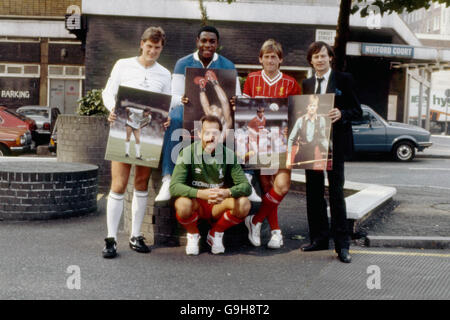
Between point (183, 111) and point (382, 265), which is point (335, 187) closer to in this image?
point (382, 265)

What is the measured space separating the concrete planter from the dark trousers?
4389 mm

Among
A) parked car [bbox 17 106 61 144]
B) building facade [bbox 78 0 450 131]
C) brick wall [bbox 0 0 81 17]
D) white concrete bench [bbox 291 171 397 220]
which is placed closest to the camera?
white concrete bench [bbox 291 171 397 220]

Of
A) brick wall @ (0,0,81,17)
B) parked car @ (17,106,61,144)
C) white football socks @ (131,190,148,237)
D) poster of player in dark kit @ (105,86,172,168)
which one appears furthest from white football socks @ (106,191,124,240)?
brick wall @ (0,0,81,17)

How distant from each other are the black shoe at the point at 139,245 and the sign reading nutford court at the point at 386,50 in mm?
17489

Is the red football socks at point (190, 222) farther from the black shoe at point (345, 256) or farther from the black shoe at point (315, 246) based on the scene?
the black shoe at point (345, 256)

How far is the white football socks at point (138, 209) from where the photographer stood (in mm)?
5168

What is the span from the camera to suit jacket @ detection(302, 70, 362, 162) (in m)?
4.95

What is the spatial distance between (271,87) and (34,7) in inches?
1095

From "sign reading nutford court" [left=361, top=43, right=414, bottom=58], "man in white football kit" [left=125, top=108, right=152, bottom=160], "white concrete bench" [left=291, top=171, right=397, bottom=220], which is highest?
"sign reading nutford court" [left=361, top=43, right=414, bottom=58]

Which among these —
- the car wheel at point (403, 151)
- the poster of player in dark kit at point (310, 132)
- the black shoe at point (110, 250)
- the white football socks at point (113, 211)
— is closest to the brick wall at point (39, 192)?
the white football socks at point (113, 211)

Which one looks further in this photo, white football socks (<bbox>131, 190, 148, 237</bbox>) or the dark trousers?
white football socks (<bbox>131, 190, 148, 237</bbox>)

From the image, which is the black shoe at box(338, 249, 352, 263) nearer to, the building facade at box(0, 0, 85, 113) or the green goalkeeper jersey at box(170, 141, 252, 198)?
the green goalkeeper jersey at box(170, 141, 252, 198)

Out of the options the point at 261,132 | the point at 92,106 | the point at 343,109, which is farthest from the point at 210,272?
the point at 92,106
